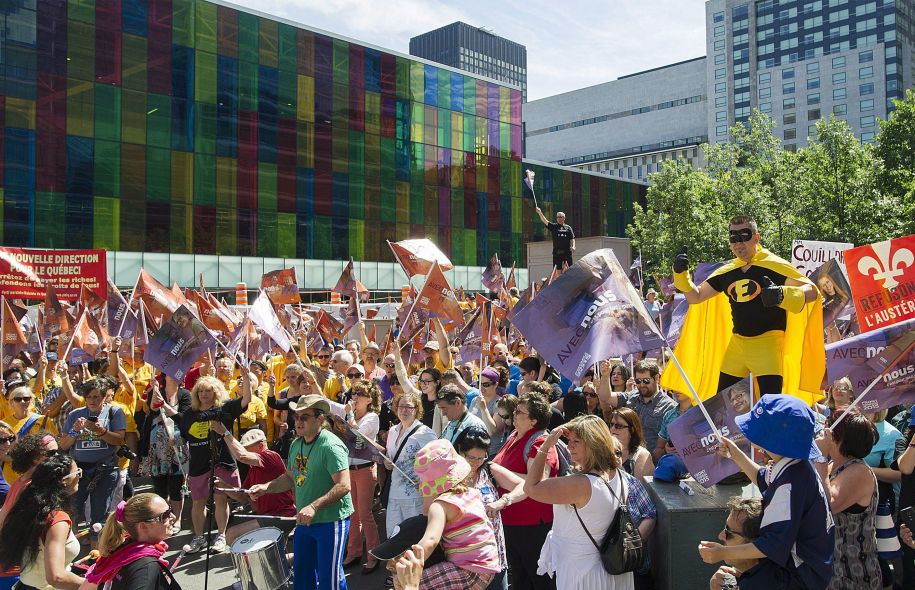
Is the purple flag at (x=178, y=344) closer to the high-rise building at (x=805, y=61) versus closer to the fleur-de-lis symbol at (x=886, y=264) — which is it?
the fleur-de-lis symbol at (x=886, y=264)

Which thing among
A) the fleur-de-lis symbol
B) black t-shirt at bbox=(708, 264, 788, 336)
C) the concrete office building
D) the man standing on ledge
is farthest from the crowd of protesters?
the concrete office building

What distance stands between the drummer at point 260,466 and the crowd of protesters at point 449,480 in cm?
2

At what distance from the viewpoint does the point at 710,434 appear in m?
5.12

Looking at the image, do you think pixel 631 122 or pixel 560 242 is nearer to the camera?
pixel 560 242

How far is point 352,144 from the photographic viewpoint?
40.1 m

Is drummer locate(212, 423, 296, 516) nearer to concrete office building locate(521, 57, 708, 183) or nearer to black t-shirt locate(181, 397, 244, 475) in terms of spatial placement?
black t-shirt locate(181, 397, 244, 475)

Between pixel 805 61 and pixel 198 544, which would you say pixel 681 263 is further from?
pixel 805 61

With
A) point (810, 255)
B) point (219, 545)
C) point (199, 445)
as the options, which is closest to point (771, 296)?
point (810, 255)

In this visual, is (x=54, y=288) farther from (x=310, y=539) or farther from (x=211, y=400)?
(x=310, y=539)

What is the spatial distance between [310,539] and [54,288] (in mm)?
10111

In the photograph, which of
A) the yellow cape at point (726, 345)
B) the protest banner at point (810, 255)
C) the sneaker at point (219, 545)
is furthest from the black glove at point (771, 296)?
the sneaker at point (219, 545)

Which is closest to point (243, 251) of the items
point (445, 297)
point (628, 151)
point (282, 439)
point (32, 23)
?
point (32, 23)

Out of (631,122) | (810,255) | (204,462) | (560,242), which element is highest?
(631,122)

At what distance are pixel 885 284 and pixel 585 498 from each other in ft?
11.5
